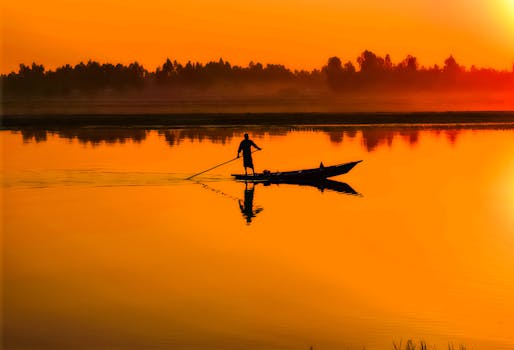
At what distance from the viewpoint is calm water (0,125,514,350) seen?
50.9ft

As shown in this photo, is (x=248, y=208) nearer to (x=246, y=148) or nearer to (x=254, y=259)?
(x=246, y=148)

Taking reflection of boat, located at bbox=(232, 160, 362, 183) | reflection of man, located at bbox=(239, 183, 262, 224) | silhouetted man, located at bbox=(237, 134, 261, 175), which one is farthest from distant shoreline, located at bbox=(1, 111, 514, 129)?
reflection of man, located at bbox=(239, 183, 262, 224)

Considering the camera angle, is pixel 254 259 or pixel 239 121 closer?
pixel 254 259

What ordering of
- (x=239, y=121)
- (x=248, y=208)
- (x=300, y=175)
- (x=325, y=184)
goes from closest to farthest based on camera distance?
(x=248, y=208) < (x=300, y=175) < (x=325, y=184) < (x=239, y=121)

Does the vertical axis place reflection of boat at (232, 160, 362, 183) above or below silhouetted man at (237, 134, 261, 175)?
below

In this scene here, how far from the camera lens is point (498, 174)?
135ft

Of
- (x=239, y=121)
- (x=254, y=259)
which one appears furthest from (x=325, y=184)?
(x=239, y=121)

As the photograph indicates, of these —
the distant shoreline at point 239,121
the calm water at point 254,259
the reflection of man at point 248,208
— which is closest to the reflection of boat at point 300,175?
the calm water at point 254,259

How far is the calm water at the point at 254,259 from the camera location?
50.9 ft

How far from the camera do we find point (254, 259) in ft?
70.6

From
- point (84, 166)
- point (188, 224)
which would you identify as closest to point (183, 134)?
point (84, 166)

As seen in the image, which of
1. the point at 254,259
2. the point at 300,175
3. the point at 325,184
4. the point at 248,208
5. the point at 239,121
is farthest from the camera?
the point at 239,121

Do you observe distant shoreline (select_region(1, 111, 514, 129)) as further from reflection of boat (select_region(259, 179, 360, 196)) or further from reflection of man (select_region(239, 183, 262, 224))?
reflection of man (select_region(239, 183, 262, 224))

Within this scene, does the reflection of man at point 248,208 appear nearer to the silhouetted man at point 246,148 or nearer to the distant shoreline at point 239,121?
the silhouetted man at point 246,148
